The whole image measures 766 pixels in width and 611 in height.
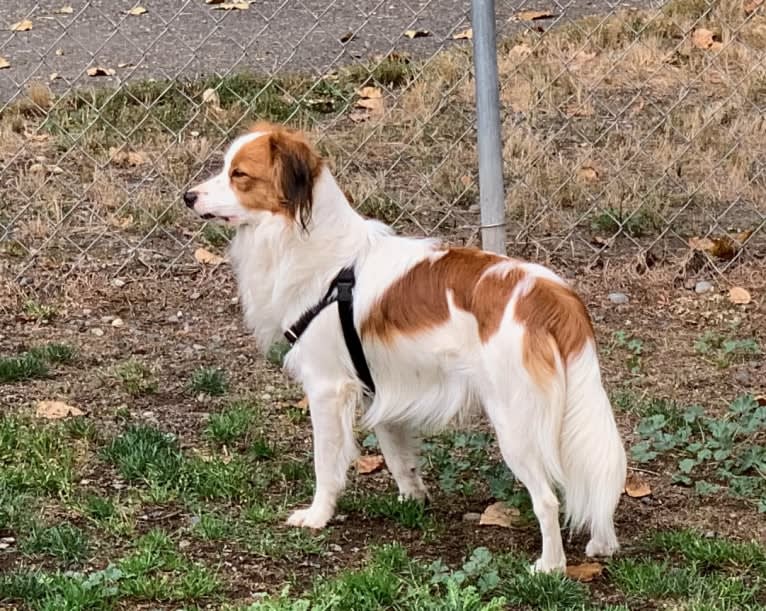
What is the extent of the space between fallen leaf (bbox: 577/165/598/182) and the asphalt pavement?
188 cm

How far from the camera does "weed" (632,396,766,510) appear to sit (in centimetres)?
385

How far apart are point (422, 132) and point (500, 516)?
3.40m

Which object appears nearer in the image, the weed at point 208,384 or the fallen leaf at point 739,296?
the weed at point 208,384

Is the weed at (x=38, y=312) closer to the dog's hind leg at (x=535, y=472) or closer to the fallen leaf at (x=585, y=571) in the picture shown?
the dog's hind leg at (x=535, y=472)

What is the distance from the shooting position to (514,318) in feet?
10.6

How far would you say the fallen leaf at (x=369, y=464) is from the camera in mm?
4133

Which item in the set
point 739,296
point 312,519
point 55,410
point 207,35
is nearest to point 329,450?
point 312,519

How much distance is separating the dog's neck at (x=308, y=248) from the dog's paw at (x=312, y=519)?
1.86 feet

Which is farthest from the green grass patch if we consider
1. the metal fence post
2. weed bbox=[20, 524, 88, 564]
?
the metal fence post

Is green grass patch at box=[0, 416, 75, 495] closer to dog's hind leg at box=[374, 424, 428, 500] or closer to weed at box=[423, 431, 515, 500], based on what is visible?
dog's hind leg at box=[374, 424, 428, 500]

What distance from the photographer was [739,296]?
529 cm

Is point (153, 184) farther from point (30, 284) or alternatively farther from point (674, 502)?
point (674, 502)

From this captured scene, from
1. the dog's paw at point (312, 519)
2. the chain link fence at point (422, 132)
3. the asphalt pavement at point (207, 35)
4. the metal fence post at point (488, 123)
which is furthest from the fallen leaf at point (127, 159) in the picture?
the dog's paw at point (312, 519)

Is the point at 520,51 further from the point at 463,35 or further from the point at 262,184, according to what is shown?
the point at 262,184
